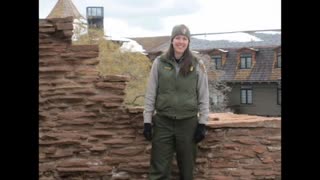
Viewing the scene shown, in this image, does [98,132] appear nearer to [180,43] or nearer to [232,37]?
[180,43]

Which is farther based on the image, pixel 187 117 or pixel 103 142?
pixel 103 142

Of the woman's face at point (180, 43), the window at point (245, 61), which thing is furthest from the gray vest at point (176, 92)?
the window at point (245, 61)

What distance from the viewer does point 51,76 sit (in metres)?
4.56

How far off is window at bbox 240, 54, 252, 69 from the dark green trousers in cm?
2726

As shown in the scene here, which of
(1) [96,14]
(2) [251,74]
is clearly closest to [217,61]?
(2) [251,74]

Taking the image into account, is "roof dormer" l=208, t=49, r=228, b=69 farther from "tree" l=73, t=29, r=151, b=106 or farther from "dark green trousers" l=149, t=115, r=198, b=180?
"dark green trousers" l=149, t=115, r=198, b=180

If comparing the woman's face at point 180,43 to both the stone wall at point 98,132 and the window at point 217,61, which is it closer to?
the stone wall at point 98,132

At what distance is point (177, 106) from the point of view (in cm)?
405

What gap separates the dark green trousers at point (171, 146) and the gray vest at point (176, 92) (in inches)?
3.0

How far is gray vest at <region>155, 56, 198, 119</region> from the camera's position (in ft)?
13.3
